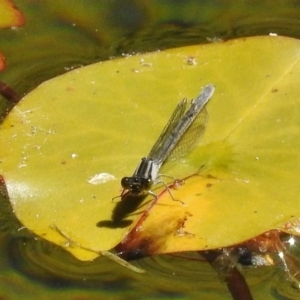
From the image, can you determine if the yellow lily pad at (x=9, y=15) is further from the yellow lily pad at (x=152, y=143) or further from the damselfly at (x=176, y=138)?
the damselfly at (x=176, y=138)

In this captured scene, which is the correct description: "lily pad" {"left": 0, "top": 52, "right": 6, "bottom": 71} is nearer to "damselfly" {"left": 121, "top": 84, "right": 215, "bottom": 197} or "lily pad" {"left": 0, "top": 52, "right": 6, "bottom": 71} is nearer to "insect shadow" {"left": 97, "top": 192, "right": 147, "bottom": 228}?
"damselfly" {"left": 121, "top": 84, "right": 215, "bottom": 197}

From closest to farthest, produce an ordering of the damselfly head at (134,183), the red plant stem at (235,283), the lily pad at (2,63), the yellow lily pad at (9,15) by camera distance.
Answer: the red plant stem at (235,283) < the damselfly head at (134,183) < the lily pad at (2,63) < the yellow lily pad at (9,15)

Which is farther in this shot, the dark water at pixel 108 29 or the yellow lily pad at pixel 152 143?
the dark water at pixel 108 29

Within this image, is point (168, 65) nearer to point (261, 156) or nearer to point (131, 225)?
point (261, 156)

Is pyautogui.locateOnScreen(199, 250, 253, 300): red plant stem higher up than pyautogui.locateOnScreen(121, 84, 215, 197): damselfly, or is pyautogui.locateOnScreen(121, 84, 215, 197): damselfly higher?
pyautogui.locateOnScreen(121, 84, 215, 197): damselfly

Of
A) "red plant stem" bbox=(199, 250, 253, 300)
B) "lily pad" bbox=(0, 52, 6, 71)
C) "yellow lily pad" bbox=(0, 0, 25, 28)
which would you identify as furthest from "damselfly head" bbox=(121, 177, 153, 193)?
"yellow lily pad" bbox=(0, 0, 25, 28)

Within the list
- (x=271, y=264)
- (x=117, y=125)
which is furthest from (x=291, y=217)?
(x=117, y=125)

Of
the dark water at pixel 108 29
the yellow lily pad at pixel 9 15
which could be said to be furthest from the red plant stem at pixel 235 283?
the yellow lily pad at pixel 9 15
